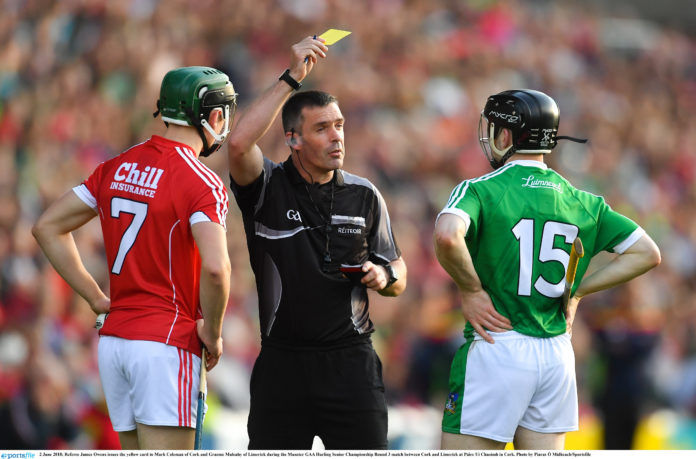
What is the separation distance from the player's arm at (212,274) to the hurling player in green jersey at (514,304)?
105cm

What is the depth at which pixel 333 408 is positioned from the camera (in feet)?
17.0

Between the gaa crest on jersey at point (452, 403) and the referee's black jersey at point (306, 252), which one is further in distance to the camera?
the referee's black jersey at point (306, 252)

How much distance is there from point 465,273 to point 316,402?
105 centimetres

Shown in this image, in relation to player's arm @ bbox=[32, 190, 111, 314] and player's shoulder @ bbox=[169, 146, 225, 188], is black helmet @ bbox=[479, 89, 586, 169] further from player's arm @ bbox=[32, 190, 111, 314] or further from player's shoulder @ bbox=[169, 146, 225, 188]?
player's arm @ bbox=[32, 190, 111, 314]

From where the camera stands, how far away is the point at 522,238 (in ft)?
16.0

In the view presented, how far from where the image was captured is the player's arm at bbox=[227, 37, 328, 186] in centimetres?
494

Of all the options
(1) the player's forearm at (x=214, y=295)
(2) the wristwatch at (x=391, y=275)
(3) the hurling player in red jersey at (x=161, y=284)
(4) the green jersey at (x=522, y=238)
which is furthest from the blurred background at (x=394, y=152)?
(4) the green jersey at (x=522, y=238)

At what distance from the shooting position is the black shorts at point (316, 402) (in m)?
5.17

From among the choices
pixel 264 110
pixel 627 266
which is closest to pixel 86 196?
pixel 264 110

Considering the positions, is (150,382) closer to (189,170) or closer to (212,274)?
(212,274)

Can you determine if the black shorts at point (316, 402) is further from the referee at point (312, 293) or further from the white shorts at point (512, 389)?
the white shorts at point (512, 389)

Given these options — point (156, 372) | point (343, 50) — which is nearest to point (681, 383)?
point (343, 50)

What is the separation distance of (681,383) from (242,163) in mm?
7159

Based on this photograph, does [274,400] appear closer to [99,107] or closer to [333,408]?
[333,408]
